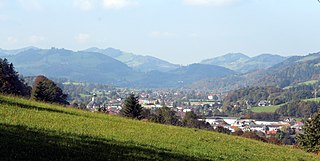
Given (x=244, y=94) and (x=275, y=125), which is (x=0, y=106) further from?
(x=244, y=94)

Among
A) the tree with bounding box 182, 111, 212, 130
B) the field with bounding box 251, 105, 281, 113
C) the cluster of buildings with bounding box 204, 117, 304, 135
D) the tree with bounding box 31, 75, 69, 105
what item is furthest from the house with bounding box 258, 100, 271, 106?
the tree with bounding box 31, 75, 69, 105

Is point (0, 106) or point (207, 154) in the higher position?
point (0, 106)

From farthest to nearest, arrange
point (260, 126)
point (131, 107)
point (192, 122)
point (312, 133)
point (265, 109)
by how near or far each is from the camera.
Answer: point (265, 109), point (260, 126), point (192, 122), point (131, 107), point (312, 133)

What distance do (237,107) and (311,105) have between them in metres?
34.4

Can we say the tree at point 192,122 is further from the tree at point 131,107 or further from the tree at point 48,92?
the tree at point 131,107

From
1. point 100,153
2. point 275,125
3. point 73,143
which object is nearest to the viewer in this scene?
point 100,153

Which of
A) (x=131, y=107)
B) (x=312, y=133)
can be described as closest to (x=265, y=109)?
(x=312, y=133)

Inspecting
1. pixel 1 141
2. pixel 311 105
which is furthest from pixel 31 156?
pixel 311 105

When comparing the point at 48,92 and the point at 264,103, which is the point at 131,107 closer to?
the point at 48,92

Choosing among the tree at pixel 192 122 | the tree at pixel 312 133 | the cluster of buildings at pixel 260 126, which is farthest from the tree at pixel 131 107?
the cluster of buildings at pixel 260 126

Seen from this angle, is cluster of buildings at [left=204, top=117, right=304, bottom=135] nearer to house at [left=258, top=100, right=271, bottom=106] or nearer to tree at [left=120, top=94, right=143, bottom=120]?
tree at [left=120, top=94, right=143, bottom=120]

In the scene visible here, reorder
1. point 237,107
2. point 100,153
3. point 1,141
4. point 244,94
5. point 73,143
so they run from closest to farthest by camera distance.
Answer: point 1,141
point 100,153
point 73,143
point 237,107
point 244,94

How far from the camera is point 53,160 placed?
11.0 meters

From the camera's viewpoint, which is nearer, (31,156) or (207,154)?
(31,156)
